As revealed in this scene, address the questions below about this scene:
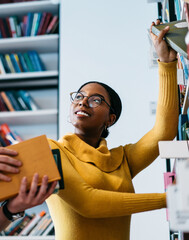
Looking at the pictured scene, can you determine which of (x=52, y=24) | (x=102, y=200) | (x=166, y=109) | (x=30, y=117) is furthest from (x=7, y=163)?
(x=52, y=24)

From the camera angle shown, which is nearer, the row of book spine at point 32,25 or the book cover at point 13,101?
the book cover at point 13,101

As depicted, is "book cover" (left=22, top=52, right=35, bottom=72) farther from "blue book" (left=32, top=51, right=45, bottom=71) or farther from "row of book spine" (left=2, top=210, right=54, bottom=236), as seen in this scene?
"row of book spine" (left=2, top=210, right=54, bottom=236)

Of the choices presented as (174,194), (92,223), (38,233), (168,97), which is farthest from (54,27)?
(174,194)

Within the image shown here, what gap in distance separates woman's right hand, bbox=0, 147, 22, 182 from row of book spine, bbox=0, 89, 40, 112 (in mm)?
2104

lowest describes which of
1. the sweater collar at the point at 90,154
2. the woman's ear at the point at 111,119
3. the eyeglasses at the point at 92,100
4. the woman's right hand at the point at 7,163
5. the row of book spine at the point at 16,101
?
the row of book spine at the point at 16,101

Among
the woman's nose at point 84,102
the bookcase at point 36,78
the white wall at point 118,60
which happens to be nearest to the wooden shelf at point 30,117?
the bookcase at point 36,78

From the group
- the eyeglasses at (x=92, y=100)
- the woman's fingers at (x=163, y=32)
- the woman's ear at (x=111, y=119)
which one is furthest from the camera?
the woman's ear at (x=111, y=119)

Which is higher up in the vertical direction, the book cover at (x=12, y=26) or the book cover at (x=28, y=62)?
the book cover at (x=12, y=26)

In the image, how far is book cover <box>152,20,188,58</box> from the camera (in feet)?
4.21

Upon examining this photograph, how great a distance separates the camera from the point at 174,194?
75 cm

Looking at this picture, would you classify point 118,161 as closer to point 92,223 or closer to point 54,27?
point 92,223

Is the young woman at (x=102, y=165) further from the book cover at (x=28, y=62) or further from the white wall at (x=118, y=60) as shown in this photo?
the book cover at (x=28, y=62)

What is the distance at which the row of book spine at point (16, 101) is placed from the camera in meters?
3.22

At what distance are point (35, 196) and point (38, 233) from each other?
183cm
